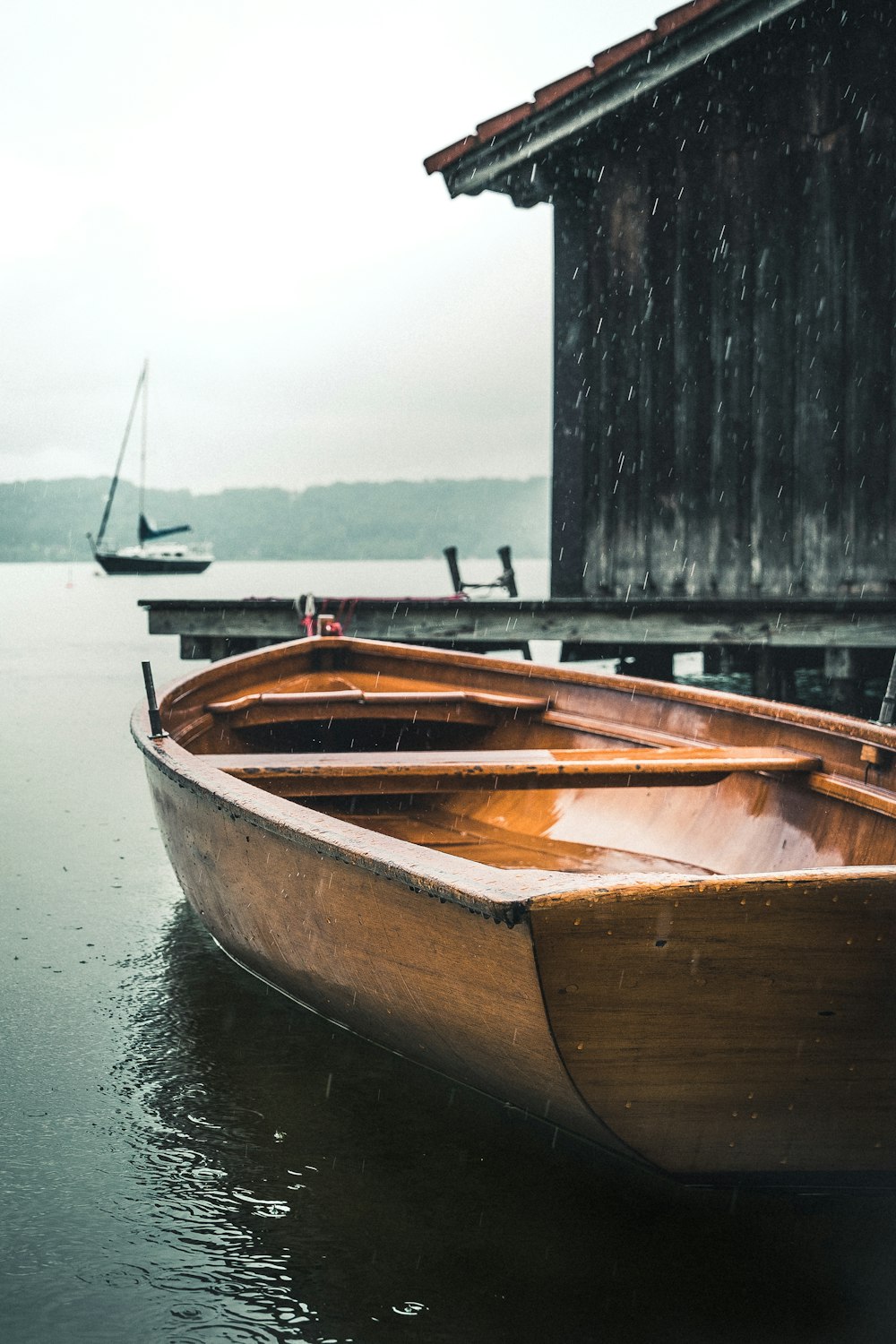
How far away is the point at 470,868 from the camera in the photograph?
8.47 feet

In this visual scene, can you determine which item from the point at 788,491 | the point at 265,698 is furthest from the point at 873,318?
the point at 265,698

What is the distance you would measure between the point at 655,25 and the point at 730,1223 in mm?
8736

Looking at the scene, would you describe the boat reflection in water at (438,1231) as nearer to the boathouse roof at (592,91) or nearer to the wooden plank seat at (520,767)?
the wooden plank seat at (520,767)

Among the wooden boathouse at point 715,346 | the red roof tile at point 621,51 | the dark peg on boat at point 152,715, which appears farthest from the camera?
the red roof tile at point 621,51

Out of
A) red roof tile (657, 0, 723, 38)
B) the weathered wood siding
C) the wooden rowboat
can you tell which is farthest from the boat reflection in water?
red roof tile (657, 0, 723, 38)

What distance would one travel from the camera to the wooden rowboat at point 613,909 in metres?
2.37

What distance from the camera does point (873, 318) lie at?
28.7ft

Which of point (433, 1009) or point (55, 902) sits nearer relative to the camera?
point (433, 1009)

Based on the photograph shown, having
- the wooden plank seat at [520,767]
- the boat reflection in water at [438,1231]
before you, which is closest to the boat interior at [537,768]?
the wooden plank seat at [520,767]

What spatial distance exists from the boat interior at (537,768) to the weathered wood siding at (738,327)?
12.7 feet

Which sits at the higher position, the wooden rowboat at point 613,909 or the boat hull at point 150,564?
the boat hull at point 150,564

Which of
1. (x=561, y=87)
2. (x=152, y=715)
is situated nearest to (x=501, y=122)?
(x=561, y=87)

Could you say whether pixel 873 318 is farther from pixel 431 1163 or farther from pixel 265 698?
pixel 431 1163

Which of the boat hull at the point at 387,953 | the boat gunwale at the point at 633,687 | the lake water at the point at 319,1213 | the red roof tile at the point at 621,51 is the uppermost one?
the red roof tile at the point at 621,51
